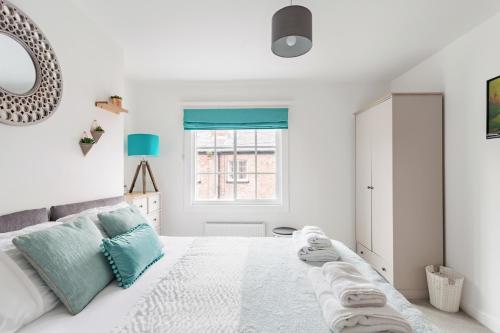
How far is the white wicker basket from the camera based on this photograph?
7.61 feet

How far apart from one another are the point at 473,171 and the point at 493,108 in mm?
552

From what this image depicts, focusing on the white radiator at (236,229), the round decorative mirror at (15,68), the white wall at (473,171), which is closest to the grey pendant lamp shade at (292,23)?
the round decorative mirror at (15,68)

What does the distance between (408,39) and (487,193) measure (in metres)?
1.55

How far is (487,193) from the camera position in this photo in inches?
84.6

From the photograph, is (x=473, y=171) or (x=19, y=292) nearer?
(x=19, y=292)

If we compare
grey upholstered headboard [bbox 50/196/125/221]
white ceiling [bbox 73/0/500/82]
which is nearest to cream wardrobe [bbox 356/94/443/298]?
white ceiling [bbox 73/0/500/82]

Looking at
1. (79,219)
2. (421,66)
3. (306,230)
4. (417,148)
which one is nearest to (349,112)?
(421,66)

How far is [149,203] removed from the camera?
328cm

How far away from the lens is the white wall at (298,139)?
3725 mm

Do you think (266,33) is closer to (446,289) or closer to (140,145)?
(140,145)

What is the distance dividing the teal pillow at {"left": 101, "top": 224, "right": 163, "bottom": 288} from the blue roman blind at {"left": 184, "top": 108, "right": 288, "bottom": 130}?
2311 millimetres

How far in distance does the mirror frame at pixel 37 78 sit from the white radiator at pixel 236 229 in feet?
8.24

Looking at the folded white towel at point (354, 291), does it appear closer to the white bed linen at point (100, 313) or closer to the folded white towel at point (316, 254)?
the folded white towel at point (316, 254)

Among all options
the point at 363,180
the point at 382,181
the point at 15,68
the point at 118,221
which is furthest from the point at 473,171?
the point at 15,68
